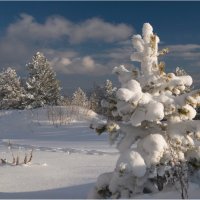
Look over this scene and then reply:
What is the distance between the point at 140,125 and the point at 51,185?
108 inches

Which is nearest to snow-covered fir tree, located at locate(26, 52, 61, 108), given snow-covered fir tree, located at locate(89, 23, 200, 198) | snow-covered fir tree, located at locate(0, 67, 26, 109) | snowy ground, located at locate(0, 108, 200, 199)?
snow-covered fir tree, located at locate(0, 67, 26, 109)

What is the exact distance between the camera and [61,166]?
795 cm

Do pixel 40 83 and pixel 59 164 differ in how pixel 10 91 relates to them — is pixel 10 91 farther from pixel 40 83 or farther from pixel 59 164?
pixel 59 164

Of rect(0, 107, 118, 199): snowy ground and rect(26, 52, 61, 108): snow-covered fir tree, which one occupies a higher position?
rect(26, 52, 61, 108): snow-covered fir tree

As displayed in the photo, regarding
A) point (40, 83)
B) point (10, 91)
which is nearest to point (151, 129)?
point (40, 83)

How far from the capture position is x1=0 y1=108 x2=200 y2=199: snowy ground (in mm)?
5836

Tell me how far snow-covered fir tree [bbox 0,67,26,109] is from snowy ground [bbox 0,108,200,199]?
2220 cm

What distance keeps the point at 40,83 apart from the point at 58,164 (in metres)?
28.9

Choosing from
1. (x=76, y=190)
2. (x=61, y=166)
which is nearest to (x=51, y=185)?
(x=76, y=190)

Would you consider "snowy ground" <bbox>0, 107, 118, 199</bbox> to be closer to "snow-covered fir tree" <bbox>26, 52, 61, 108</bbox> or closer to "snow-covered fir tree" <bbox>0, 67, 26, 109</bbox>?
"snow-covered fir tree" <bbox>26, 52, 61, 108</bbox>

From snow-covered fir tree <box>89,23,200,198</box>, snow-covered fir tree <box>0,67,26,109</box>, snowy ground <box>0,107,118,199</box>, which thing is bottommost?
snowy ground <box>0,107,118,199</box>

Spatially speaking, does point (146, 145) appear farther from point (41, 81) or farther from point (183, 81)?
point (41, 81)

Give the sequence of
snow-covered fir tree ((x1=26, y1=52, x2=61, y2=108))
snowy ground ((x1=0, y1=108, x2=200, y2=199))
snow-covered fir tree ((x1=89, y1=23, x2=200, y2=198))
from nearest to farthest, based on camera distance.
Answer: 1. snow-covered fir tree ((x1=89, y1=23, x2=200, y2=198))
2. snowy ground ((x1=0, y1=108, x2=200, y2=199))
3. snow-covered fir tree ((x1=26, y1=52, x2=61, y2=108))

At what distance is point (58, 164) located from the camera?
8.16 meters
